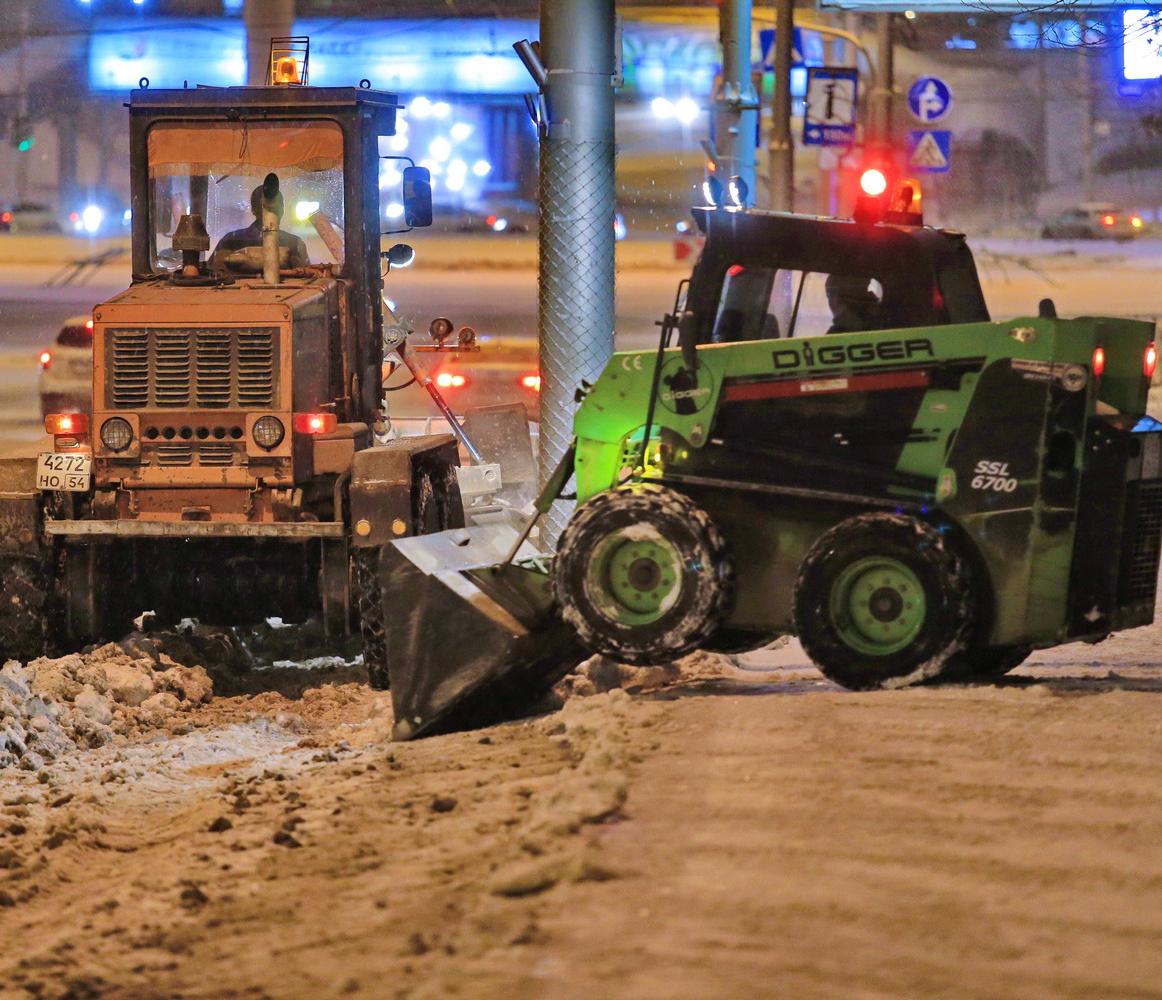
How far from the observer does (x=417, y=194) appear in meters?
10.6

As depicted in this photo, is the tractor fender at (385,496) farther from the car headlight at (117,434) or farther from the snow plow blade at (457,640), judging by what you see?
the car headlight at (117,434)

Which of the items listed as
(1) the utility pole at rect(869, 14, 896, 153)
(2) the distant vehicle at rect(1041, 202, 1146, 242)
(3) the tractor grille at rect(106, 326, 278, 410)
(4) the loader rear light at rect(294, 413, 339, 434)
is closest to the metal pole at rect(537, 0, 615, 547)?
(4) the loader rear light at rect(294, 413, 339, 434)

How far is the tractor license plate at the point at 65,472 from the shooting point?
992 centimetres

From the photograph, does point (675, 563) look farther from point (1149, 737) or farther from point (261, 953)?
point (261, 953)

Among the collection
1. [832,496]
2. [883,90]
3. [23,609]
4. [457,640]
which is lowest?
[23,609]

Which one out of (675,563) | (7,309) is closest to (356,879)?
(675,563)

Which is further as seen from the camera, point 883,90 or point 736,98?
point 883,90

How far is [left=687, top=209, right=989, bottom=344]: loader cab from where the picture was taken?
8.47m

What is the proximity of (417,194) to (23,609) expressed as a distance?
3036mm

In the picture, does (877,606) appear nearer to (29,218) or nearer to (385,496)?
(385,496)

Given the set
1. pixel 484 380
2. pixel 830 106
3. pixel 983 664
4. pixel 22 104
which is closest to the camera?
pixel 983 664

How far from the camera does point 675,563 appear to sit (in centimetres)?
800

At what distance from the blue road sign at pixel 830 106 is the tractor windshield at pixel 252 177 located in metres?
12.7

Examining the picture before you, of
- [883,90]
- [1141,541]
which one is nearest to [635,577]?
[1141,541]
